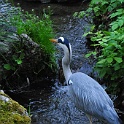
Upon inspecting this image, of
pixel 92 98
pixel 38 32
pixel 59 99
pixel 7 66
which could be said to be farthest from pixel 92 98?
pixel 38 32

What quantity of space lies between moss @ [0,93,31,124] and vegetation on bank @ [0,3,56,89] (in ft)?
8.32

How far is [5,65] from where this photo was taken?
5.53 metres

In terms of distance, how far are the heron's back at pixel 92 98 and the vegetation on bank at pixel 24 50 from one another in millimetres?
1417

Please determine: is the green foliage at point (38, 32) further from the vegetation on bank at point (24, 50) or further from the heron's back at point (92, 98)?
the heron's back at point (92, 98)

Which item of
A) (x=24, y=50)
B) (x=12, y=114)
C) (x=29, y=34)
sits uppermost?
(x=29, y=34)

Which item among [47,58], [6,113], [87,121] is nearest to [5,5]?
[47,58]

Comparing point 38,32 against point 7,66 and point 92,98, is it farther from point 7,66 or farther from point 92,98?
point 92,98

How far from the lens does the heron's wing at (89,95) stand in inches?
161

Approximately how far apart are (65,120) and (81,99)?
796 mm

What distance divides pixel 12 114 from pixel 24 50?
9.60 feet

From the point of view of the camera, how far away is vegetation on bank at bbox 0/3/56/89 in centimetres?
559

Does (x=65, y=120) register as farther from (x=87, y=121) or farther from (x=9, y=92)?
(x=9, y=92)

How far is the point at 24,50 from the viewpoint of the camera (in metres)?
5.73

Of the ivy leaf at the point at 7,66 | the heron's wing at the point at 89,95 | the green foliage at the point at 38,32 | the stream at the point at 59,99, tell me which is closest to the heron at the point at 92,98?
the heron's wing at the point at 89,95
